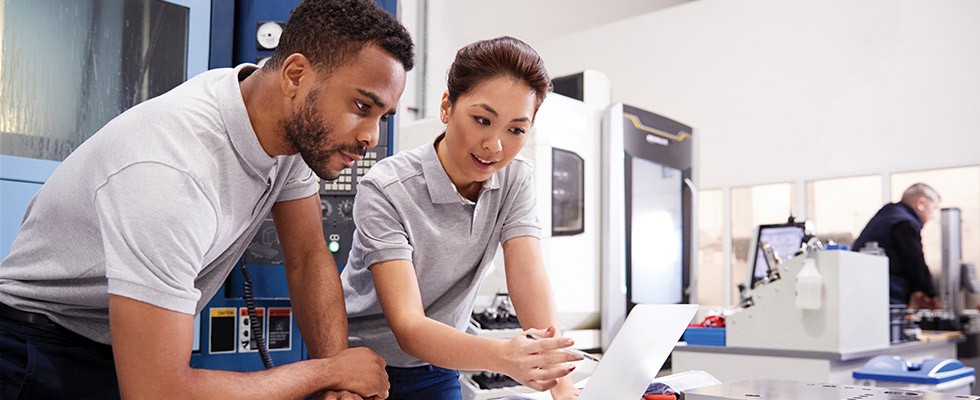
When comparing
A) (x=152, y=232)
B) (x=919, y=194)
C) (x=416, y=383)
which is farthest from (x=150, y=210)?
(x=919, y=194)

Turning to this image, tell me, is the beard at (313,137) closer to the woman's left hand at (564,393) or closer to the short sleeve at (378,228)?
the short sleeve at (378,228)

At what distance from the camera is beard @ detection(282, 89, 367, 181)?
1.22 m

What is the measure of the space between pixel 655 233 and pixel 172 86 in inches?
101

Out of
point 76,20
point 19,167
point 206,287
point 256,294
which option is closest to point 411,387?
point 206,287

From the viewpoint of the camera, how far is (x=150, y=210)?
1059mm

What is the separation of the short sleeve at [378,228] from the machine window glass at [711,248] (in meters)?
4.93

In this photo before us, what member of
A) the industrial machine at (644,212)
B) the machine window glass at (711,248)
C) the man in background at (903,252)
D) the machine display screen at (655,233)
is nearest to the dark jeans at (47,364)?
the industrial machine at (644,212)

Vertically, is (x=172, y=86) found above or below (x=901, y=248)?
Answer: above

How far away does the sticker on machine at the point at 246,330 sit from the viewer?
6.36ft

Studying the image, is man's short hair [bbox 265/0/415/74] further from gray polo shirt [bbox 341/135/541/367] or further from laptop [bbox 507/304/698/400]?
laptop [bbox 507/304/698/400]

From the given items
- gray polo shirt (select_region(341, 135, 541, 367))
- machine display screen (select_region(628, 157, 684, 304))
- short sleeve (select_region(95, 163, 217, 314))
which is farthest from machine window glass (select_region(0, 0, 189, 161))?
machine display screen (select_region(628, 157, 684, 304))

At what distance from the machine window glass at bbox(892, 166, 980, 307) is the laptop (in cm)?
460

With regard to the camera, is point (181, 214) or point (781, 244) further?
point (781, 244)

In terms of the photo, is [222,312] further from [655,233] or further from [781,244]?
[781,244]
